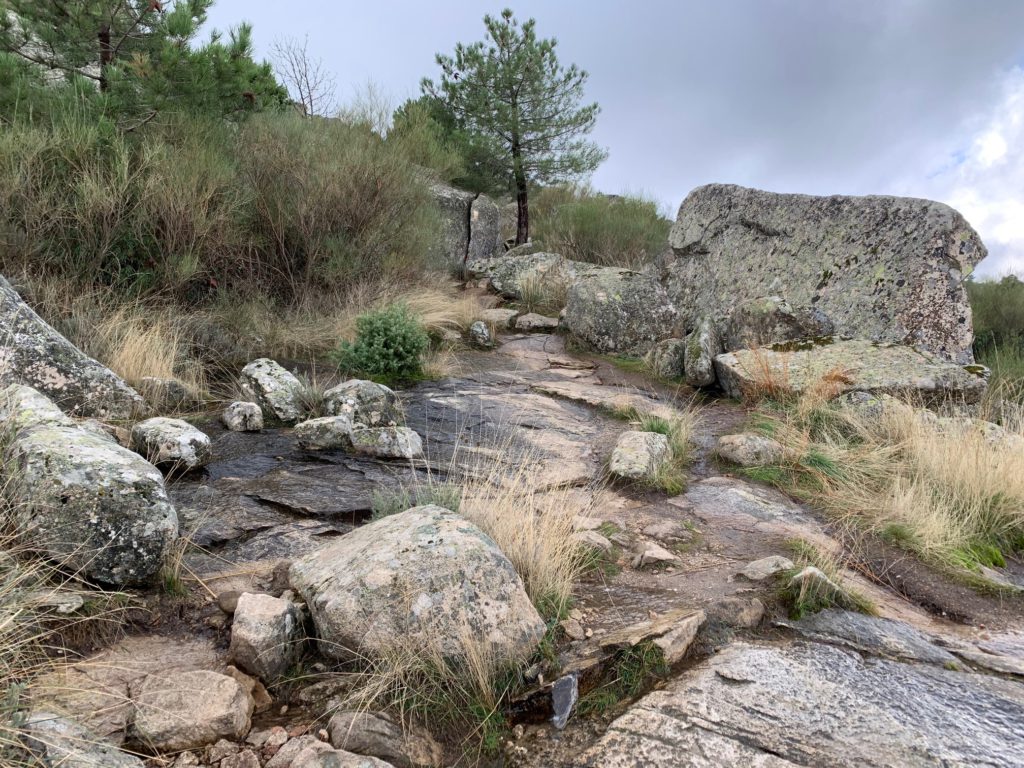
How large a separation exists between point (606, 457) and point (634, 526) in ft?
3.88

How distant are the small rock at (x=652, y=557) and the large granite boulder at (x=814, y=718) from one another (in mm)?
894

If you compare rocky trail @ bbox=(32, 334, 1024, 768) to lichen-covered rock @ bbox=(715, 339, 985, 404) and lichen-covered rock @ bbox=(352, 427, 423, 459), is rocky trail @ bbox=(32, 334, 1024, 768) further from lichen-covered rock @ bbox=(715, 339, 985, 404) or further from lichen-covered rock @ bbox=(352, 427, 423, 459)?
lichen-covered rock @ bbox=(715, 339, 985, 404)

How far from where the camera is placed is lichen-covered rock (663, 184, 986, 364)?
6816mm

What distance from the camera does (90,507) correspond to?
263cm

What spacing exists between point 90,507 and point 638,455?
331cm

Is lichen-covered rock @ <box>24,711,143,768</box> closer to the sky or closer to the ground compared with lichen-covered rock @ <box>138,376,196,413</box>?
closer to the ground

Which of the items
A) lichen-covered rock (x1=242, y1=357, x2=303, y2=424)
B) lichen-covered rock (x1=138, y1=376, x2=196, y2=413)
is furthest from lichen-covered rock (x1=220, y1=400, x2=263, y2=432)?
lichen-covered rock (x1=138, y1=376, x2=196, y2=413)

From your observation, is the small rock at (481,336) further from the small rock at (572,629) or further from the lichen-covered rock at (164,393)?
the small rock at (572,629)

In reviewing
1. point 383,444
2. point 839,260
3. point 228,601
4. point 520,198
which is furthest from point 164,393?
point 520,198

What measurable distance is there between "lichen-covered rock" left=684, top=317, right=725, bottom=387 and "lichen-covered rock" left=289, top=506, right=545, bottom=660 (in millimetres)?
5203

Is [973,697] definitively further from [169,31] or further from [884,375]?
[169,31]

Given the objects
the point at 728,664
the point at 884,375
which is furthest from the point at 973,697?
the point at 884,375

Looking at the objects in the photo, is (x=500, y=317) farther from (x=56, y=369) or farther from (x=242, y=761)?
(x=242, y=761)

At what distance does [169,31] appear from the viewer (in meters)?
7.05
